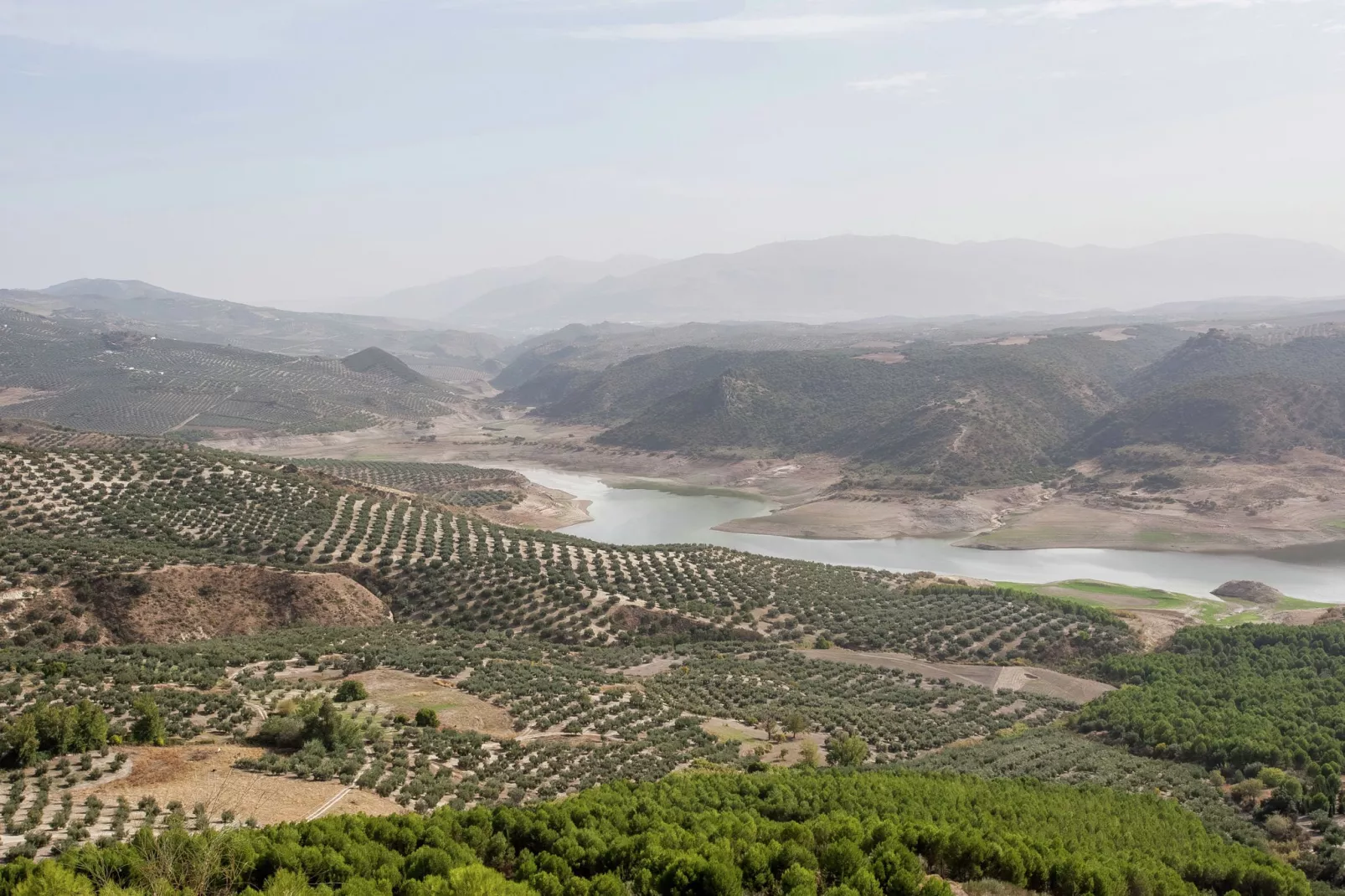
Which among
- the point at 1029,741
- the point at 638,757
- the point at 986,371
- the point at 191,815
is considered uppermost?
the point at 986,371

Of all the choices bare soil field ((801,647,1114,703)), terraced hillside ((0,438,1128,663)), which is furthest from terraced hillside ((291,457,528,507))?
bare soil field ((801,647,1114,703))

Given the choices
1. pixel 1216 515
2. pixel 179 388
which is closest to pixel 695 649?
pixel 1216 515

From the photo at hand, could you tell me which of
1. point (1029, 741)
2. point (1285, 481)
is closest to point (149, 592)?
point (1029, 741)

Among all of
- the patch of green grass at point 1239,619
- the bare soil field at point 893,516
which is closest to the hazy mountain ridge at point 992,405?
the bare soil field at point 893,516

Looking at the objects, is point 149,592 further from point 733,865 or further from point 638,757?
point 733,865

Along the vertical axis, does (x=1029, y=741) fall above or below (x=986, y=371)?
below

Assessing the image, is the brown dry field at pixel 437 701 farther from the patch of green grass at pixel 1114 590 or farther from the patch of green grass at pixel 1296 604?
the patch of green grass at pixel 1296 604

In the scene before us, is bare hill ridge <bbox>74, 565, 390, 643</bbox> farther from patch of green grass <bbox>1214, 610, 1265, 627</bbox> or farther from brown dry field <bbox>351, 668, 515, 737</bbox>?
patch of green grass <bbox>1214, 610, 1265, 627</bbox>

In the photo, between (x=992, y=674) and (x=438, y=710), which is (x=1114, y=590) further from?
(x=438, y=710)
